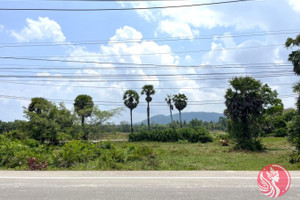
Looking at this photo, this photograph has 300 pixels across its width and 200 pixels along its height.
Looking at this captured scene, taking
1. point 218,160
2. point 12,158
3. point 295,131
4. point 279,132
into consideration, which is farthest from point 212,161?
point 279,132

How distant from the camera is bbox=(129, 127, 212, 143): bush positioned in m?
38.7

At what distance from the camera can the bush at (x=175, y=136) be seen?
127ft

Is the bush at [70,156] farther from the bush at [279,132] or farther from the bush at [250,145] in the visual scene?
the bush at [279,132]

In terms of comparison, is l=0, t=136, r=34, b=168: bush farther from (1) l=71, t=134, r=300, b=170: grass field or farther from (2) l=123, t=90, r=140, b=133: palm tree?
(2) l=123, t=90, r=140, b=133: palm tree

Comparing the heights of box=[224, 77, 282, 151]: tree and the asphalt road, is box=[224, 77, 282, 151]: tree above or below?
above

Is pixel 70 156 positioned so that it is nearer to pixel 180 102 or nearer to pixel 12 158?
pixel 12 158

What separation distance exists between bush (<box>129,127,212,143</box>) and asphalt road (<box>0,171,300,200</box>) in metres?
32.3

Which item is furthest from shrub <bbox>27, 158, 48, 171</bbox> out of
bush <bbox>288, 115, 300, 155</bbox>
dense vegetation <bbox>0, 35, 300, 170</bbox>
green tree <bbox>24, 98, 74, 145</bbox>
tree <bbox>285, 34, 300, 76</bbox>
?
green tree <bbox>24, 98, 74, 145</bbox>
